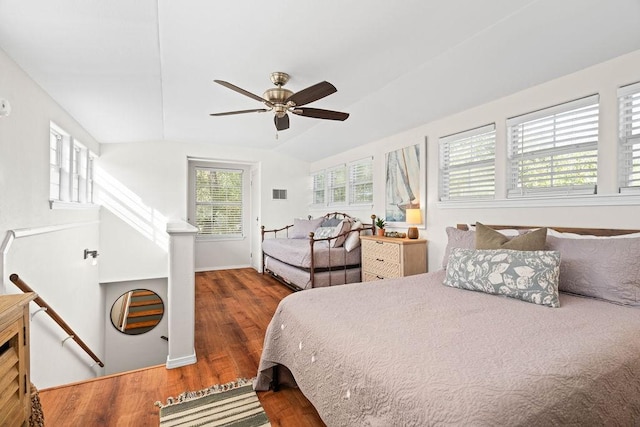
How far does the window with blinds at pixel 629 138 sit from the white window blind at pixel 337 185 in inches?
139

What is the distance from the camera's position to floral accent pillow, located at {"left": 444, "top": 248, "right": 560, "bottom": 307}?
1.70 m

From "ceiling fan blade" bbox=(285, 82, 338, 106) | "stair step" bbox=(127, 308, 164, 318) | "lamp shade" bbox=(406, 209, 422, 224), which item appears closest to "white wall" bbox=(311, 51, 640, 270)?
"lamp shade" bbox=(406, 209, 422, 224)

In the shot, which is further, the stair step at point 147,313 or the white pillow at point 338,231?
the stair step at point 147,313

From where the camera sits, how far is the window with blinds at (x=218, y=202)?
19.8 ft

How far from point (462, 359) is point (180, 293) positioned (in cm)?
196

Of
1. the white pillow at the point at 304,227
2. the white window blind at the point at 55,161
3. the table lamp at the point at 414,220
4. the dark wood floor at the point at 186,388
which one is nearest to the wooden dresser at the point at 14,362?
the dark wood floor at the point at 186,388

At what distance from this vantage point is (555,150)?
8.09ft

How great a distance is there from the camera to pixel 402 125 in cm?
377

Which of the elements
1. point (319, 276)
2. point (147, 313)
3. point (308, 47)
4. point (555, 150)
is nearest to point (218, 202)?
point (147, 313)

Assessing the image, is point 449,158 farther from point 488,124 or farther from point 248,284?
point 248,284

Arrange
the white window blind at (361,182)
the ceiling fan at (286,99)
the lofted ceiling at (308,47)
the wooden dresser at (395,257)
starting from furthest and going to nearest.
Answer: the white window blind at (361,182)
the wooden dresser at (395,257)
the ceiling fan at (286,99)
the lofted ceiling at (308,47)

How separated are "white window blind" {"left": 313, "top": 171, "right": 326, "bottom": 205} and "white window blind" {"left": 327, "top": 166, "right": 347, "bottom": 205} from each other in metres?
0.20

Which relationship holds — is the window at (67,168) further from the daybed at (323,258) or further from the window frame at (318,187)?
the window frame at (318,187)

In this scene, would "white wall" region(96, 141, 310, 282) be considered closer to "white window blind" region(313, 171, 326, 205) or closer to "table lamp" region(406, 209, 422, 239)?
"white window blind" region(313, 171, 326, 205)
